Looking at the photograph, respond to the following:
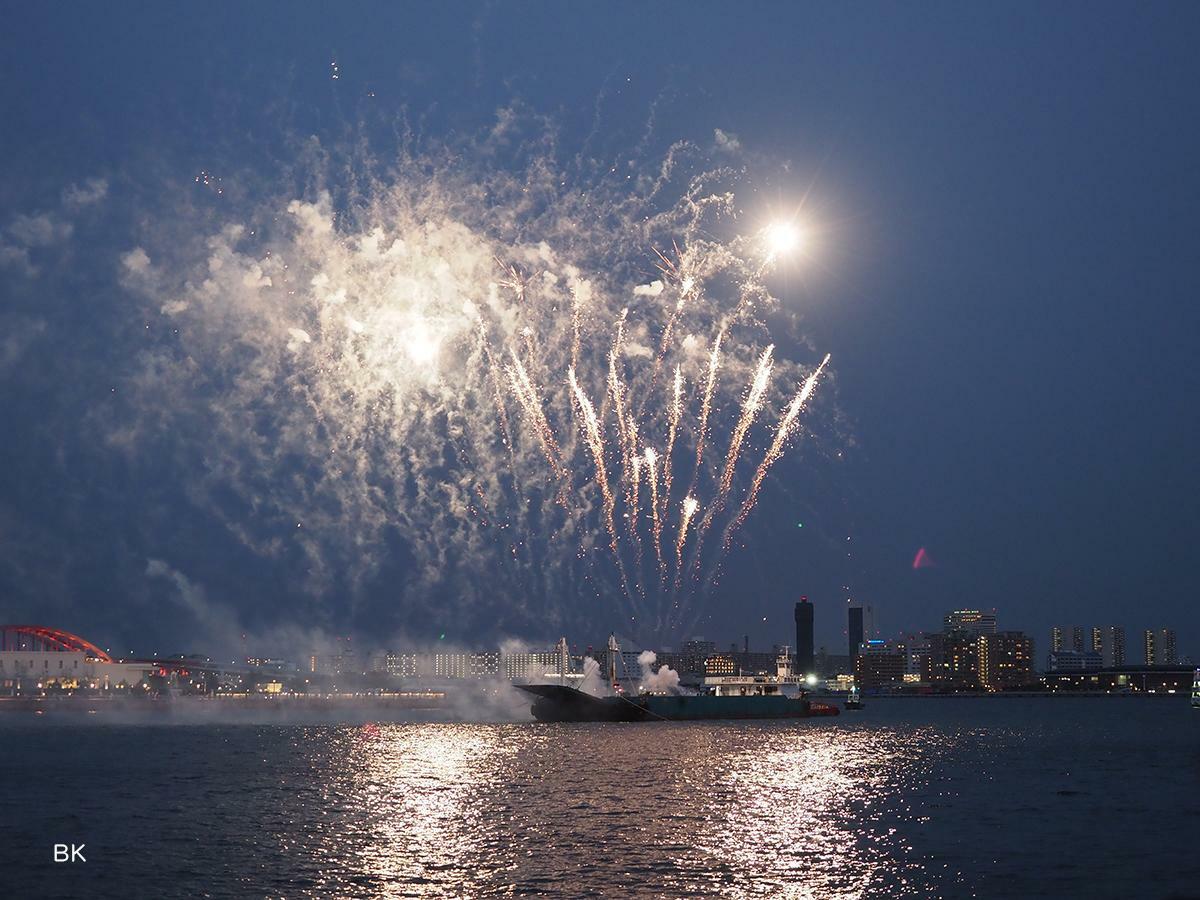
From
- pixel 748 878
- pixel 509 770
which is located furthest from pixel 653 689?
pixel 748 878

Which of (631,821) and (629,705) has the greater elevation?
(631,821)

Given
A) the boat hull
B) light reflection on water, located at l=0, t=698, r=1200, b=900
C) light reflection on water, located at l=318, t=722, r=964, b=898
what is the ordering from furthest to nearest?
the boat hull < light reflection on water, located at l=318, t=722, r=964, b=898 < light reflection on water, located at l=0, t=698, r=1200, b=900

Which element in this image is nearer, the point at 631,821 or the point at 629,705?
the point at 631,821

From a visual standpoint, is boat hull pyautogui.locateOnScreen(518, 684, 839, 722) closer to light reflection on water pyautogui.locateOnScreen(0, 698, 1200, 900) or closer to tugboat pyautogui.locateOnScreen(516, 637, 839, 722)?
tugboat pyautogui.locateOnScreen(516, 637, 839, 722)

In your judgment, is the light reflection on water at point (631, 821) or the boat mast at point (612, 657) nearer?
the light reflection on water at point (631, 821)

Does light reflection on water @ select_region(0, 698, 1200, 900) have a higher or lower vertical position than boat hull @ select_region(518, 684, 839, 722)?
higher

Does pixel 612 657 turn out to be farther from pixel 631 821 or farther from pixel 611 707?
pixel 631 821

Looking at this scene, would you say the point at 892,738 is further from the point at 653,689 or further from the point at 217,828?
the point at 217,828

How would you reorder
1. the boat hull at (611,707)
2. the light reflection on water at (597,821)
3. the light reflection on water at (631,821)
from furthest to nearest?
the boat hull at (611,707)
the light reflection on water at (631,821)
the light reflection on water at (597,821)

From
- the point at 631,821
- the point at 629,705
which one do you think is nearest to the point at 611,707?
the point at 629,705

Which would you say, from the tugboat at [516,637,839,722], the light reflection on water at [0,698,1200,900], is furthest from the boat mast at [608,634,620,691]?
the light reflection on water at [0,698,1200,900]

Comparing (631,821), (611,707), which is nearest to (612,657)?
(611,707)

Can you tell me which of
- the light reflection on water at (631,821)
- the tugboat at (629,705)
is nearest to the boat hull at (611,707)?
the tugboat at (629,705)

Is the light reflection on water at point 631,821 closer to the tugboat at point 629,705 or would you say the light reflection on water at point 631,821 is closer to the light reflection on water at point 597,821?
the light reflection on water at point 597,821
